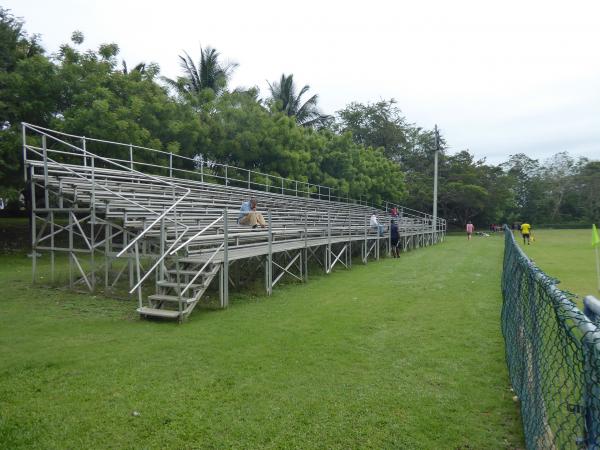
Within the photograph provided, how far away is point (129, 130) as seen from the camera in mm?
15547

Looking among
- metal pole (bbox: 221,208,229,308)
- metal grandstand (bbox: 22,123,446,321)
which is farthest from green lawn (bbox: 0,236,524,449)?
metal grandstand (bbox: 22,123,446,321)

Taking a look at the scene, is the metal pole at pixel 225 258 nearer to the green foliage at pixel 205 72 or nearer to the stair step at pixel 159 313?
the stair step at pixel 159 313

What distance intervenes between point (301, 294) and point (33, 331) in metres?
5.16

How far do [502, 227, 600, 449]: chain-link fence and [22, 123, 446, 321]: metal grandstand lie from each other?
4907 millimetres

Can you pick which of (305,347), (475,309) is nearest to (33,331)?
(305,347)

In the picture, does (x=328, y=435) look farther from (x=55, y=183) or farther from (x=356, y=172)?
(x=356, y=172)

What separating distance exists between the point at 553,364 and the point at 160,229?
695 cm

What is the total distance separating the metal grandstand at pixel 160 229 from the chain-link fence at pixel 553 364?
16.1ft

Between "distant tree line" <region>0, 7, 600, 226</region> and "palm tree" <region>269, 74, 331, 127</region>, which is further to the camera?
"palm tree" <region>269, 74, 331, 127</region>

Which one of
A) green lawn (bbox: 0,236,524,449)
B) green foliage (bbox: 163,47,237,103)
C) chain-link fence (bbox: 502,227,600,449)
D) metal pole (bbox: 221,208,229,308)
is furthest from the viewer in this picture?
green foliage (bbox: 163,47,237,103)

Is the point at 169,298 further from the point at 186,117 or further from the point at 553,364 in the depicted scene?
the point at 186,117

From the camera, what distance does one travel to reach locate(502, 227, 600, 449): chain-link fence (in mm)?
2111

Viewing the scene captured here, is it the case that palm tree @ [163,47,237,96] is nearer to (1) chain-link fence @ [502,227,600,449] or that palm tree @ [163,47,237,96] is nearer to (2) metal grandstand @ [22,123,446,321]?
(2) metal grandstand @ [22,123,446,321]

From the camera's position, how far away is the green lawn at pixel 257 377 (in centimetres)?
366
